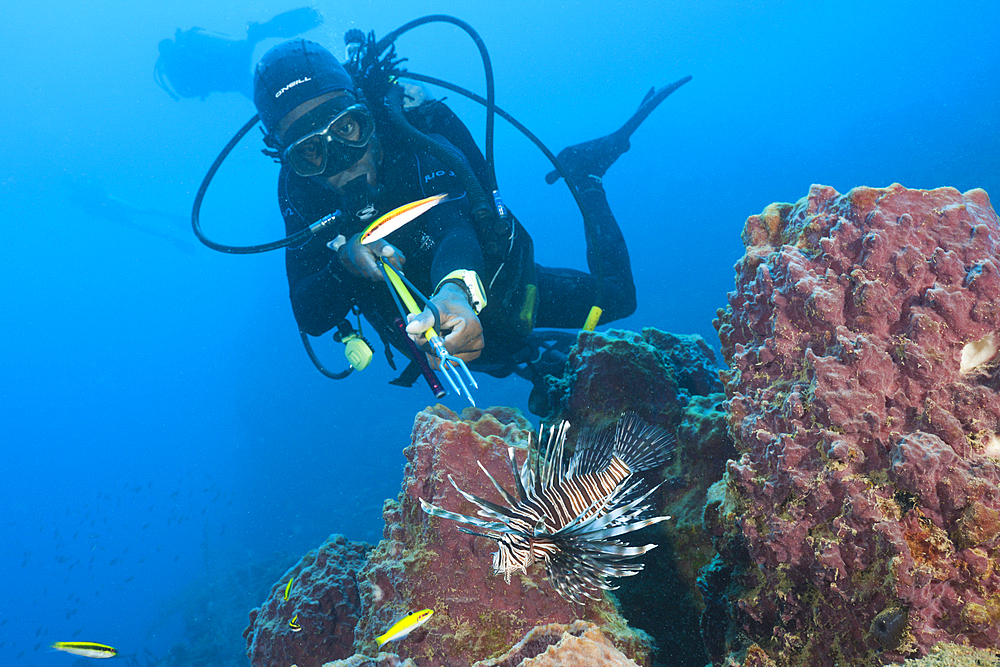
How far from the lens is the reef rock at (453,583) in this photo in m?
2.11

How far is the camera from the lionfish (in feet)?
4.57

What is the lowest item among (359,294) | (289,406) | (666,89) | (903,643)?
(903,643)

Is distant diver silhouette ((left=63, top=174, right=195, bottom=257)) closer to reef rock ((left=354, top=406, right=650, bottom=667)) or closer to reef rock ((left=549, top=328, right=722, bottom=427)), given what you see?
reef rock ((left=549, top=328, right=722, bottom=427))

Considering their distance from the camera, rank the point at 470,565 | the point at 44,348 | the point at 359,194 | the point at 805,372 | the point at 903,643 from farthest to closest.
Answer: the point at 44,348 → the point at 359,194 → the point at 470,565 → the point at 805,372 → the point at 903,643

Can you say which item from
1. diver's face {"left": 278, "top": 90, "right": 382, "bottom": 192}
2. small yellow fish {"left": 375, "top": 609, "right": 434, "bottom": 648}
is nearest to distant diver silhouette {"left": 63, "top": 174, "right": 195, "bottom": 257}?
diver's face {"left": 278, "top": 90, "right": 382, "bottom": 192}

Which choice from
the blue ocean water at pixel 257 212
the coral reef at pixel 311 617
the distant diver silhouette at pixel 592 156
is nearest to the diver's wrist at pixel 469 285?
the coral reef at pixel 311 617

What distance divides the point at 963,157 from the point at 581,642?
55.9m

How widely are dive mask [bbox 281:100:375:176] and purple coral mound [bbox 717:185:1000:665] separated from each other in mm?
3639

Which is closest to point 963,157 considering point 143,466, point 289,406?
point 289,406

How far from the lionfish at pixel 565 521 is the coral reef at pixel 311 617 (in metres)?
2.48

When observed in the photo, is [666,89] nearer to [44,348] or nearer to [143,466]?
[143,466]

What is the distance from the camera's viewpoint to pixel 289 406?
37.8m

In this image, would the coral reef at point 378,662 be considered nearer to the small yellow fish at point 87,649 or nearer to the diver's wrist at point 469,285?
the diver's wrist at point 469,285

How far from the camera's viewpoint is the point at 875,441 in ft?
4.40
